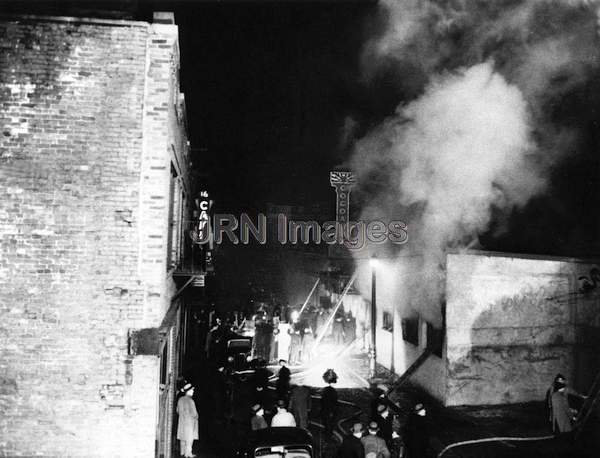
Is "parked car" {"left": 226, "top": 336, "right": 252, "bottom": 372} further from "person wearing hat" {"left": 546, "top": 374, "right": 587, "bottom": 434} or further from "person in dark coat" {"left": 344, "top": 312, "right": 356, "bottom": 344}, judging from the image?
"person wearing hat" {"left": 546, "top": 374, "right": 587, "bottom": 434}

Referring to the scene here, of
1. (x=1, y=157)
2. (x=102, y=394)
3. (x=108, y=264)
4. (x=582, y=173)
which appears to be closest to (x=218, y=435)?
(x=102, y=394)

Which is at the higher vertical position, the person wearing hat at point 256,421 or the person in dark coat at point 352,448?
the person in dark coat at point 352,448

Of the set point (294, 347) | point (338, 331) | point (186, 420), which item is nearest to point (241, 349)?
point (294, 347)

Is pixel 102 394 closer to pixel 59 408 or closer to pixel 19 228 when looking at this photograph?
pixel 59 408

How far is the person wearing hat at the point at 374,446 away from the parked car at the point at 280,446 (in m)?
0.85

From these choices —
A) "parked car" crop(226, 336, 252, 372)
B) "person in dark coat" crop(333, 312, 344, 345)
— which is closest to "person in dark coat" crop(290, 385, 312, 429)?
"parked car" crop(226, 336, 252, 372)

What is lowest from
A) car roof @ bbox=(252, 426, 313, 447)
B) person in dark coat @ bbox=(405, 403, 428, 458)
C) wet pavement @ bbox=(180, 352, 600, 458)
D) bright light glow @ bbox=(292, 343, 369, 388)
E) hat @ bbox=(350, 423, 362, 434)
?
wet pavement @ bbox=(180, 352, 600, 458)

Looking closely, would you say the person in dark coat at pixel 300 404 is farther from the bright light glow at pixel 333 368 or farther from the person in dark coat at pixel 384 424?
the bright light glow at pixel 333 368

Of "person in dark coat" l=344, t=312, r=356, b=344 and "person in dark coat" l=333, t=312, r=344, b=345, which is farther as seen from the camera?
"person in dark coat" l=333, t=312, r=344, b=345

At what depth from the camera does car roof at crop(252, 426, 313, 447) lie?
6.43m

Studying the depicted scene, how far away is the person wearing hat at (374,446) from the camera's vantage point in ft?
21.3

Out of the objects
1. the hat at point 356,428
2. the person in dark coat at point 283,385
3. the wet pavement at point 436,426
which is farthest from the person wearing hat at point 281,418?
the person in dark coat at point 283,385

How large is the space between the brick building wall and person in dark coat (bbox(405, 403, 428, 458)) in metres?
4.42

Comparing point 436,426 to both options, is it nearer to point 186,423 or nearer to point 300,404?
point 300,404
